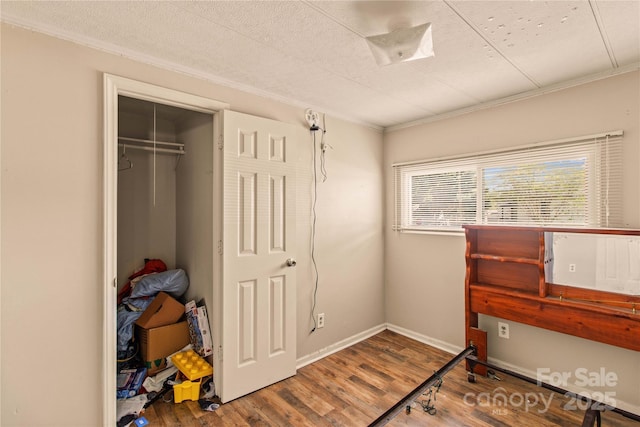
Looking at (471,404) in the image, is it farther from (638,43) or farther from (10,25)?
(10,25)

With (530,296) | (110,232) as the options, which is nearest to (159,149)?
(110,232)

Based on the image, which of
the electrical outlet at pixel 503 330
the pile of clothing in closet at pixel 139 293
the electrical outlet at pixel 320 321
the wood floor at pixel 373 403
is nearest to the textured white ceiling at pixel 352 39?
the pile of clothing in closet at pixel 139 293

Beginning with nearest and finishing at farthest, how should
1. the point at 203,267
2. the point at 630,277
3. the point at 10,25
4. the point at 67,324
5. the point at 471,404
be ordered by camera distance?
the point at 10,25 < the point at 67,324 < the point at 630,277 < the point at 471,404 < the point at 203,267

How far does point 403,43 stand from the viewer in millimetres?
1617

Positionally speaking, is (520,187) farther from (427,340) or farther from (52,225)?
(52,225)

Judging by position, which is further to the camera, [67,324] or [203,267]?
[203,267]

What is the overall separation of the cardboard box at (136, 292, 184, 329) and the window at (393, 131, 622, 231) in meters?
2.40

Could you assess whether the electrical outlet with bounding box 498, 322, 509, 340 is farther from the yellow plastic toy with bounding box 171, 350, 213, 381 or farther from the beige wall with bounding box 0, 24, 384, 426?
the beige wall with bounding box 0, 24, 384, 426

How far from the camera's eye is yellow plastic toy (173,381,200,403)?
87.9 inches

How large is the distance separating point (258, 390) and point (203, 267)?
3.60 ft

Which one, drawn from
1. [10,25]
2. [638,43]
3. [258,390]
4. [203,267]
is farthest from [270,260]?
[638,43]

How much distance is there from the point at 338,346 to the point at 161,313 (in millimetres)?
1695

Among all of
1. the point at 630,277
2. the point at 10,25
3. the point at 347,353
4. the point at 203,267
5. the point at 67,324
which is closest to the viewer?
the point at 10,25

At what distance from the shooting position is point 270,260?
2.51 m
